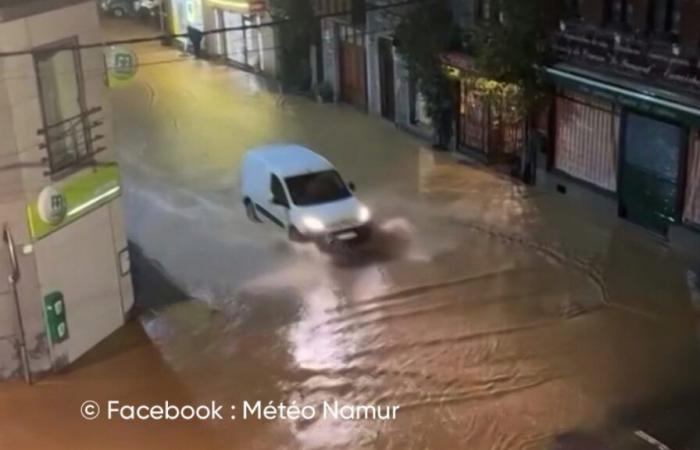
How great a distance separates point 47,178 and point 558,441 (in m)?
3.56

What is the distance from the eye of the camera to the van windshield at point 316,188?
8680 mm

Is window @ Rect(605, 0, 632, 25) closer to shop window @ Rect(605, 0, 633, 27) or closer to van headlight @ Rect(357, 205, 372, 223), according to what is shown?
shop window @ Rect(605, 0, 633, 27)

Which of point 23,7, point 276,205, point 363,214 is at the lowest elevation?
point 363,214

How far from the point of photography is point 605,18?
8.87 m

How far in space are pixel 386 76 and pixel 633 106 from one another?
3416mm

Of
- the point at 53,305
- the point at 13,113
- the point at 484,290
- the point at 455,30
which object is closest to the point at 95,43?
the point at 13,113

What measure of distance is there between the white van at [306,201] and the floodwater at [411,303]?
6.0 inches

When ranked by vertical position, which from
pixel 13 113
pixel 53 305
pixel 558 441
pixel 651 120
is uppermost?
pixel 13 113

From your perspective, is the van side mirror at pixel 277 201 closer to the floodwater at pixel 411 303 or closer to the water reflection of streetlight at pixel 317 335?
the floodwater at pixel 411 303

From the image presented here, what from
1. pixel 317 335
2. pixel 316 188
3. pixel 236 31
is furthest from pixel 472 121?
pixel 317 335

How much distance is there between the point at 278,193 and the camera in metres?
8.80

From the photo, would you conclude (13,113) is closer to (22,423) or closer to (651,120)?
(22,423)

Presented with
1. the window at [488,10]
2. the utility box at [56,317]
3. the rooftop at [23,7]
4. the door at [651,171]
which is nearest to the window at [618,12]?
the door at [651,171]

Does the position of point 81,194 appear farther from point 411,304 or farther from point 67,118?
point 411,304
